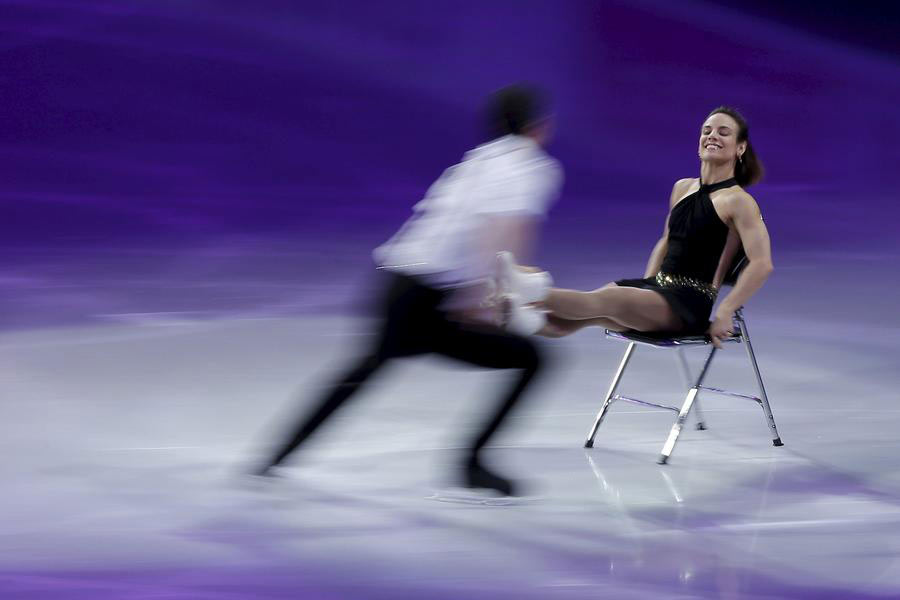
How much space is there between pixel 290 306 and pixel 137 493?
3.25 meters

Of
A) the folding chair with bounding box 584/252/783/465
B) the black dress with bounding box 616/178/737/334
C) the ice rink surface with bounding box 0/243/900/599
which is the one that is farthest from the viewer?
the black dress with bounding box 616/178/737/334

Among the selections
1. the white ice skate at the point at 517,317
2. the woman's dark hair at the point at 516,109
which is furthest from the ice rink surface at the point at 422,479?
→ the woman's dark hair at the point at 516,109

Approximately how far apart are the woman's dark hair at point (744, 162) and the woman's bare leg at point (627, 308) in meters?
0.58

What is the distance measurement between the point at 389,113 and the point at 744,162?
7.03 metres

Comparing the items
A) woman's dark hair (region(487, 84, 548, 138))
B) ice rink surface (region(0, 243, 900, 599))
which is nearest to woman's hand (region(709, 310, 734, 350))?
ice rink surface (region(0, 243, 900, 599))

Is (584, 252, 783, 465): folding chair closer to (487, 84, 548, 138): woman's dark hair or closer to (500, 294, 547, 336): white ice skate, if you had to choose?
(500, 294, 547, 336): white ice skate

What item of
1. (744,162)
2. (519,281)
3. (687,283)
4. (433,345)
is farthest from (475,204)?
(744,162)

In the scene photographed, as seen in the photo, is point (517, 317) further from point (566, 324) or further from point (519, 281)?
Result: point (566, 324)

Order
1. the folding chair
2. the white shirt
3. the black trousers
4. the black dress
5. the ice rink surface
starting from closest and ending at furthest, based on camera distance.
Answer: the ice rink surface → the white shirt → the black trousers → the folding chair → the black dress

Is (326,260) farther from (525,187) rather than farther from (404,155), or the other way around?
(525,187)

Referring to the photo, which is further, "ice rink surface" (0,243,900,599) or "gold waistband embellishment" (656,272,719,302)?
"gold waistband embellishment" (656,272,719,302)

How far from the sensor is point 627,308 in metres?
4.09

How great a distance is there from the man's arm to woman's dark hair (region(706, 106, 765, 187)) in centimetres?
18

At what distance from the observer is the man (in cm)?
338
